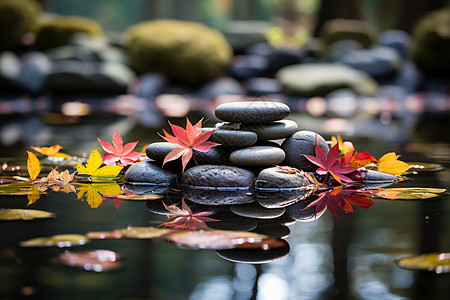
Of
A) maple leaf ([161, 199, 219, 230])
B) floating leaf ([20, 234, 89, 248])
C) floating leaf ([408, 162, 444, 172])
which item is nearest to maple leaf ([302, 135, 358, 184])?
maple leaf ([161, 199, 219, 230])

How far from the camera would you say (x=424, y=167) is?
447cm

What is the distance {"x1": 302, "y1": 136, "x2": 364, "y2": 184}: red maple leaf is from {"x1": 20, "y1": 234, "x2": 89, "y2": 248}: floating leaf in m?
1.50

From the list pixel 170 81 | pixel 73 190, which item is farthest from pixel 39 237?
pixel 170 81

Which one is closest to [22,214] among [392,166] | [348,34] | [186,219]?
[186,219]

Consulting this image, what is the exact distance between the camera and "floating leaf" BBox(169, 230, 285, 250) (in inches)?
94.0

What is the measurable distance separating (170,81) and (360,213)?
35.6 feet

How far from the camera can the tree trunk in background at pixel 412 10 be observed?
746 inches

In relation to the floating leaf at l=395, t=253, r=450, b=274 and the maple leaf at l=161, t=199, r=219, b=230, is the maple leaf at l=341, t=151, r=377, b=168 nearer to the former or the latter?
the maple leaf at l=161, t=199, r=219, b=230

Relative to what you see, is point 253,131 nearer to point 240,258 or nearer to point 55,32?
point 240,258

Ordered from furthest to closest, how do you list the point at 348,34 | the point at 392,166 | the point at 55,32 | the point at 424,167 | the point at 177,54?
the point at 348,34
the point at 55,32
the point at 177,54
the point at 424,167
the point at 392,166

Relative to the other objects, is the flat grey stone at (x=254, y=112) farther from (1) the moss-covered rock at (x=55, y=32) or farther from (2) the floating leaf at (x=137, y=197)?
(1) the moss-covered rock at (x=55, y=32)

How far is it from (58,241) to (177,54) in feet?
36.5

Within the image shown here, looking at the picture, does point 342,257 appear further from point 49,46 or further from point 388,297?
point 49,46

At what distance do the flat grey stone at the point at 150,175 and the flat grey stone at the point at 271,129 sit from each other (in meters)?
0.56
